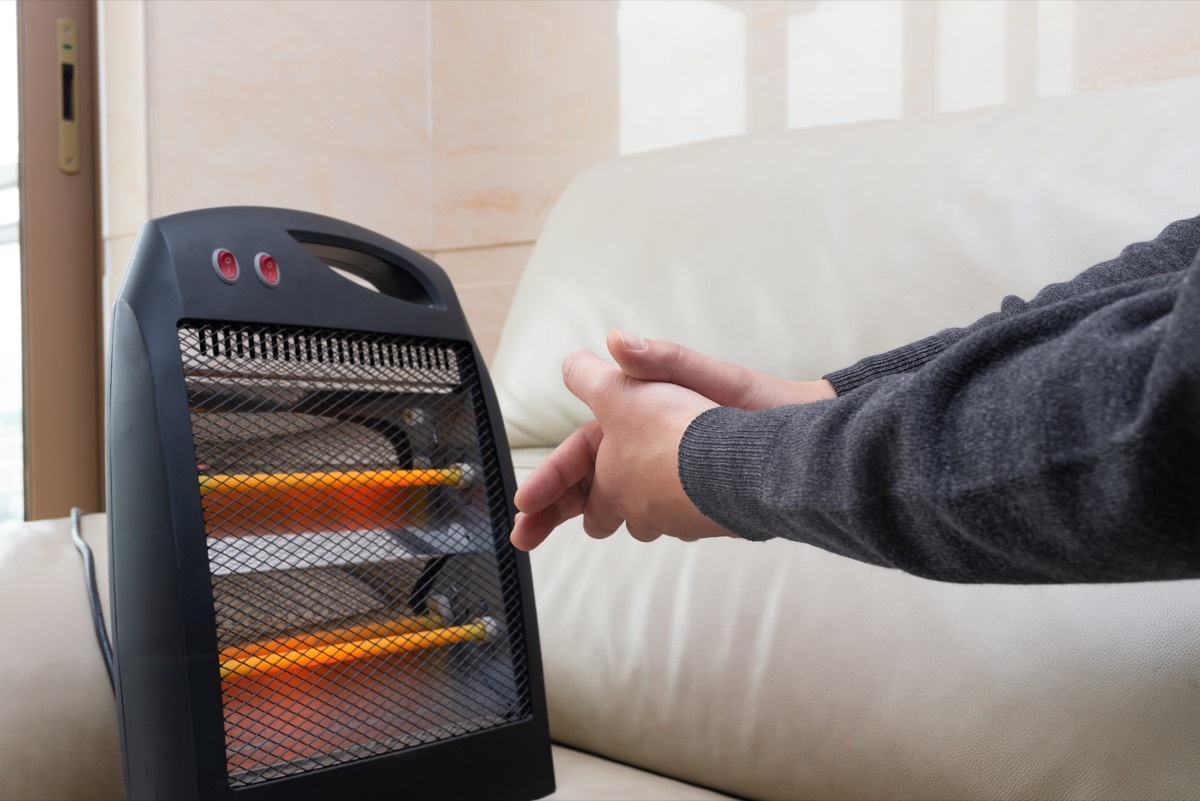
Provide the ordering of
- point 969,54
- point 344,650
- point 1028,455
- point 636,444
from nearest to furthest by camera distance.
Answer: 1. point 1028,455
2. point 636,444
3. point 344,650
4. point 969,54

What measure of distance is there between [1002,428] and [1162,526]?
62mm

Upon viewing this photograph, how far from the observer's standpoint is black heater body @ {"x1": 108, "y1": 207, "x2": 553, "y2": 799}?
670mm

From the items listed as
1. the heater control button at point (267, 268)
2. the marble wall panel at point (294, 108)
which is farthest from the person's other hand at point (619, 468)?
the marble wall panel at point (294, 108)

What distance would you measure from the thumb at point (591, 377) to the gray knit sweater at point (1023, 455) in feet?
0.66

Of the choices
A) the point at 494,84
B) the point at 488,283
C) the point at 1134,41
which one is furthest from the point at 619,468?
the point at 494,84

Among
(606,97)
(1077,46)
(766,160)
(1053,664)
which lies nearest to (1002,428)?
(1053,664)

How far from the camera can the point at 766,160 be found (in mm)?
1149

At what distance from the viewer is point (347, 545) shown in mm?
768

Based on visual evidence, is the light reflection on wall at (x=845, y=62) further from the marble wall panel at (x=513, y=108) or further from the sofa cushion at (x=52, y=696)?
the sofa cushion at (x=52, y=696)

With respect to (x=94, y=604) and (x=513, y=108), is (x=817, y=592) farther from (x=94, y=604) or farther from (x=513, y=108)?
(x=513, y=108)

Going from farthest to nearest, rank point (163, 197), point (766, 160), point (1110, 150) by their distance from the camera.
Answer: point (163, 197) → point (766, 160) → point (1110, 150)

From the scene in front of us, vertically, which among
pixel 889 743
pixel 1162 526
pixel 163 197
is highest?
pixel 163 197

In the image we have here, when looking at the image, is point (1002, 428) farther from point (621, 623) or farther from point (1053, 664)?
point (621, 623)

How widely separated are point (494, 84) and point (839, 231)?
3.84 ft
